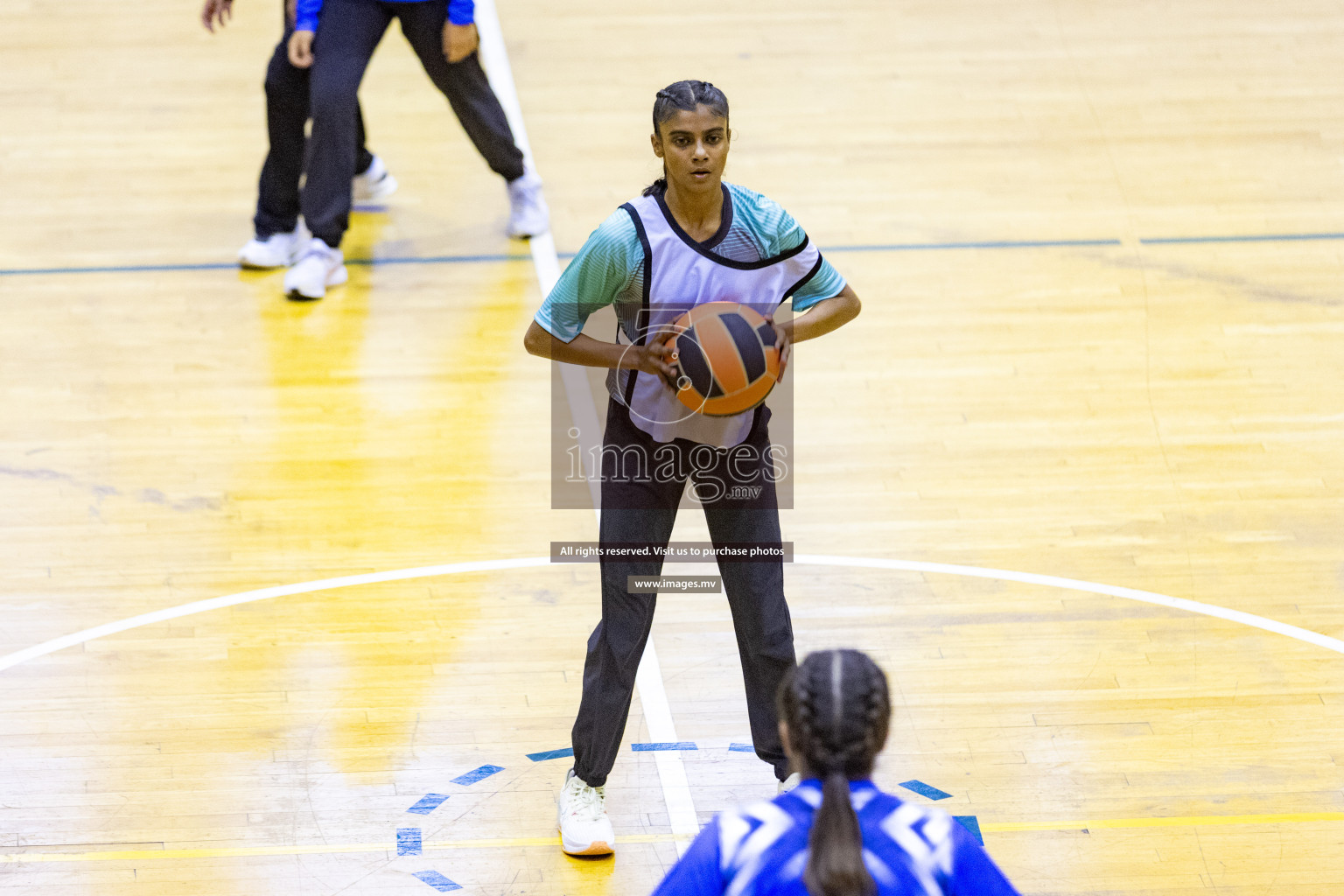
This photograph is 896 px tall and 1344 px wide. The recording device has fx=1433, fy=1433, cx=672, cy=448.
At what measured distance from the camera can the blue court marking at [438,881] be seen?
10.7ft

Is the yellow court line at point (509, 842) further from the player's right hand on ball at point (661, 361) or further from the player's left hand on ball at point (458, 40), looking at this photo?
the player's left hand on ball at point (458, 40)

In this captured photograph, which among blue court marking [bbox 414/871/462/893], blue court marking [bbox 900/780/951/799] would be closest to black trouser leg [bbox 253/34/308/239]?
blue court marking [bbox 414/871/462/893]

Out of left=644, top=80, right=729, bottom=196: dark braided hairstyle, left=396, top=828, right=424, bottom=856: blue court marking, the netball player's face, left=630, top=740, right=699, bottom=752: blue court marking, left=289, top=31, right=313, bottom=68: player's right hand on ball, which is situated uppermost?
left=644, top=80, right=729, bottom=196: dark braided hairstyle

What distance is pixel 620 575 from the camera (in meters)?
3.13

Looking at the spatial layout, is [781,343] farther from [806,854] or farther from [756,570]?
[806,854]

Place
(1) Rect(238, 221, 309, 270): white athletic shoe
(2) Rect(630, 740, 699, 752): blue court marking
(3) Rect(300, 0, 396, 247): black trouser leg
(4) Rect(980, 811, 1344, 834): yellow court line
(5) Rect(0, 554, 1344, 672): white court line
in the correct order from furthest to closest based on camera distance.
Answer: (1) Rect(238, 221, 309, 270): white athletic shoe, (3) Rect(300, 0, 396, 247): black trouser leg, (5) Rect(0, 554, 1344, 672): white court line, (2) Rect(630, 740, 699, 752): blue court marking, (4) Rect(980, 811, 1344, 834): yellow court line

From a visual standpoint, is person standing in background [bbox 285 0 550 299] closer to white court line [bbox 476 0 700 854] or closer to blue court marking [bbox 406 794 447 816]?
white court line [bbox 476 0 700 854]

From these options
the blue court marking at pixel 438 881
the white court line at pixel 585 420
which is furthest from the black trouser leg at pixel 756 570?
the blue court marking at pixel 438 881

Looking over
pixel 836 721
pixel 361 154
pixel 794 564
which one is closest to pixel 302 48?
pixel 361 154

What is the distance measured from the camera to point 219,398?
5.12 meters

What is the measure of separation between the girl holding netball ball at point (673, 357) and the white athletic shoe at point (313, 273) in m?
2.88

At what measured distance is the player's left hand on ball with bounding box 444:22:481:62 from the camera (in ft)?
18.2

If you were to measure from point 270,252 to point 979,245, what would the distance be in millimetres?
2949

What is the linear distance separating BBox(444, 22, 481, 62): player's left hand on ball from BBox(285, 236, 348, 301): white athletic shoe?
36.1 inches
